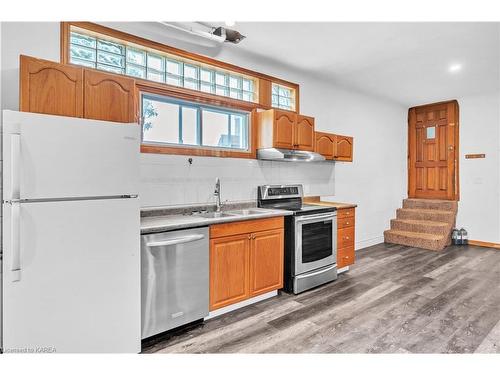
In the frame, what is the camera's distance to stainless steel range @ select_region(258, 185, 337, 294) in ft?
10.7

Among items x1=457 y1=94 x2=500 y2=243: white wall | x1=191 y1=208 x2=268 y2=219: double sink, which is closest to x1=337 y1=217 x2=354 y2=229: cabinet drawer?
x1=191 y1=208 x2=268 y2=219: double sink

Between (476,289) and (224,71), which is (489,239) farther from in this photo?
(224,71)

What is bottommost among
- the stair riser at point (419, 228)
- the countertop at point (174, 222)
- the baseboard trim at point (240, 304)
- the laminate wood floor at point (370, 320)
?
the laminate wood floor at point (370, 320)

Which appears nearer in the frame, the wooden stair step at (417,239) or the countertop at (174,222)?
the countertop at (174,222)

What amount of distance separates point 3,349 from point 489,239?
7.06m

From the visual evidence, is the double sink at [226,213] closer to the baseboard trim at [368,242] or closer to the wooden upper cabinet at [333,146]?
the wooden upper cabinet at [333,146]

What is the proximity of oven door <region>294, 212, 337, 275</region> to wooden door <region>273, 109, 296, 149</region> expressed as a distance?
3.07ft

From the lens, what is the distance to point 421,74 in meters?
4.40

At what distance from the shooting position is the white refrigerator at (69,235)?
1.65 metres

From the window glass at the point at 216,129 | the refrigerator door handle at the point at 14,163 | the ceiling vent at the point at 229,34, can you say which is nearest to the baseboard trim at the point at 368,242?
the window glass at the point at 216,129

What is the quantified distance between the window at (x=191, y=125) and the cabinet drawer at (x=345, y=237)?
1.71m

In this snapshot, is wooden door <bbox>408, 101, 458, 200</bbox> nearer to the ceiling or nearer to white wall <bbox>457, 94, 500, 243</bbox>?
white wall <bbox>457, 94, 500, 243</bbox>

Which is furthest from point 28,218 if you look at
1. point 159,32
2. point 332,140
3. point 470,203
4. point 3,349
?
point 470,203

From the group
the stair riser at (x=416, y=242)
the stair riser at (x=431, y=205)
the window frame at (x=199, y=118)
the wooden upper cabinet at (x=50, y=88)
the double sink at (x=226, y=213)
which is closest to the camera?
the wooden upper cabinet at (x=50, y=88)
